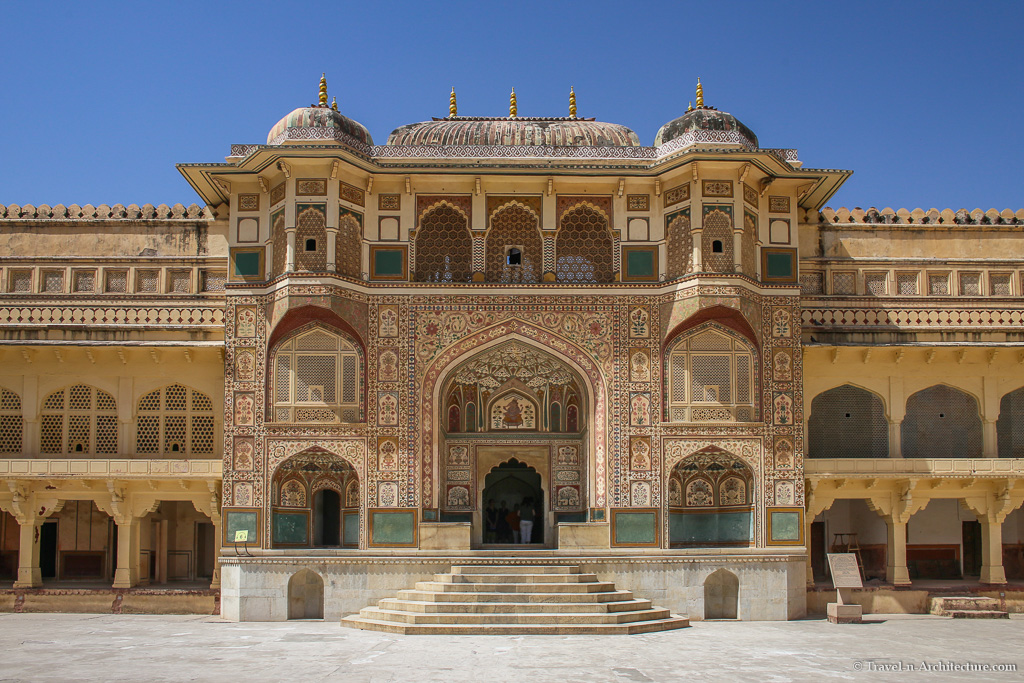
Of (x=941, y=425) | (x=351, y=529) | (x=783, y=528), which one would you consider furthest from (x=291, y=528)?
(x=941, y=425)

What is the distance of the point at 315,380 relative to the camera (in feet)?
58.3

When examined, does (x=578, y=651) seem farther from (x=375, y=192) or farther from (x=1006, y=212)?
(x=1006, y=212)

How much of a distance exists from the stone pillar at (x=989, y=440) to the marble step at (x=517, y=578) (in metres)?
8.37

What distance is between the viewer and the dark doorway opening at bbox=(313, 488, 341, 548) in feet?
62.0

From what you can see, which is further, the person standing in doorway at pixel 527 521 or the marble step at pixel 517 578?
the person standing in doorway at pixel 527 521

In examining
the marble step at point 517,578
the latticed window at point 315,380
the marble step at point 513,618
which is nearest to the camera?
the marble step at point 513,618

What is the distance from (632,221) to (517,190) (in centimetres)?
219

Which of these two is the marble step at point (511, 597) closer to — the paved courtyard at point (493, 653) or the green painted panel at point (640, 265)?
the paved courtyard at point (493, 653)

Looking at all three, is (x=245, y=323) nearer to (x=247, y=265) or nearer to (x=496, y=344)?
(x=247, y=265)

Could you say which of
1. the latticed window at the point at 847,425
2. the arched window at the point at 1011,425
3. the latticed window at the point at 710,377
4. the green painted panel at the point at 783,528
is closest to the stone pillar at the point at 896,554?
the latticed window at the point at 847,425

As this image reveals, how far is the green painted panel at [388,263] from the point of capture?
18.3 meters

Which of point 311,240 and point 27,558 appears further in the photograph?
point 27,558

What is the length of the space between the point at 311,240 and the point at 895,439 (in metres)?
11.5

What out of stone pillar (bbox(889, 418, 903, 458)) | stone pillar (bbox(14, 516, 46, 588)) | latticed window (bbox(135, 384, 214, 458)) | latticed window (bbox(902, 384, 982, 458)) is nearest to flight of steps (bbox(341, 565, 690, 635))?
latticed window (bbox(135, 384, 214, 458))
